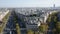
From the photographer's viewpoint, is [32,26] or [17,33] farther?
[32,26]

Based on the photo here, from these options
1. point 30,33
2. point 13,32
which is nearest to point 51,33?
point 30,33

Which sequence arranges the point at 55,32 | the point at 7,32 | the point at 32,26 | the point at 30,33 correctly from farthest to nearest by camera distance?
the point at 32,26 → the point at 7,32 → the point at 55,32 → the point at 30,33

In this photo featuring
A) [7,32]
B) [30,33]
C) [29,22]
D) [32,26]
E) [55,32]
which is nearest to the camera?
[30,33]

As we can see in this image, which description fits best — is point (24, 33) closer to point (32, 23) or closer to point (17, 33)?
point (17, 33)

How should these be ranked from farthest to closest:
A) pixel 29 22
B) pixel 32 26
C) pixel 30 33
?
1. pixel 29 22
2. pixel 32 26
3. pixel 30 33

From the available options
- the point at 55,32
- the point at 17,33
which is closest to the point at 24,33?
the point at 17,33

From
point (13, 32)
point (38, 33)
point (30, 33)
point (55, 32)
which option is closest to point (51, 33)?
point (55, 32)

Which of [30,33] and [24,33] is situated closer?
[30,33]

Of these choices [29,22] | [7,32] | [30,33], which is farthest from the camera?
[29,22]

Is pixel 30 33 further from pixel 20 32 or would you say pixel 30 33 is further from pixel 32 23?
pixel 32 23
